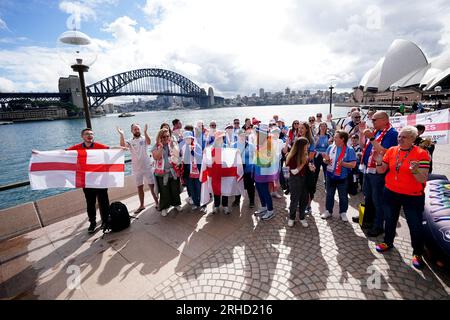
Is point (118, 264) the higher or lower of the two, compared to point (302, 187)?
lower

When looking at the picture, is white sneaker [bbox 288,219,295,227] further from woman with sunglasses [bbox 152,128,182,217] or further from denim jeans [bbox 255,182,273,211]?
woman with sunglasses [bbox 152,128,182,217]

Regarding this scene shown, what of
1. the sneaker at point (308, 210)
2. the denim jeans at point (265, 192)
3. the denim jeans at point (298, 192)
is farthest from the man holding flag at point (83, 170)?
the sneaker at point (308, 210)

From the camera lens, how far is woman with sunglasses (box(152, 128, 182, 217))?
4844 millimetres

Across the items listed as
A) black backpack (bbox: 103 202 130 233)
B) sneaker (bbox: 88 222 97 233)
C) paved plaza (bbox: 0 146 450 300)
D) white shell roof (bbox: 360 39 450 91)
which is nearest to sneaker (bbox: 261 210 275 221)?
paved plaza (bbox: 0 146 450 300)

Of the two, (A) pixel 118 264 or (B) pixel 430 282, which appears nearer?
(B) pixel 430 282

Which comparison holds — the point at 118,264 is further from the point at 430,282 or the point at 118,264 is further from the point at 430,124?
the point at 430,124

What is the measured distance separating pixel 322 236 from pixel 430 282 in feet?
4.89

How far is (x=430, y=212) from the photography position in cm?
328

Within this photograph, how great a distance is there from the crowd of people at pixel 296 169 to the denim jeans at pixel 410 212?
0.04 feet

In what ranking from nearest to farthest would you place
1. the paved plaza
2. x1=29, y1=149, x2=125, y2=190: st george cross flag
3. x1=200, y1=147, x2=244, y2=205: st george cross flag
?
the paved plaza < x1=29, y1=149, x2=125, y2=190: st george cross flag < x1=200, y1=147, x2=244, y2=205: st george cross flag

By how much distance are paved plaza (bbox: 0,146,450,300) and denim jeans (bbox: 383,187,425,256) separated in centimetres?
35

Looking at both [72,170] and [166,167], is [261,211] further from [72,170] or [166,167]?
[72,170]

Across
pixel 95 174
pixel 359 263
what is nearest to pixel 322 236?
Answer: pixel 359 263
